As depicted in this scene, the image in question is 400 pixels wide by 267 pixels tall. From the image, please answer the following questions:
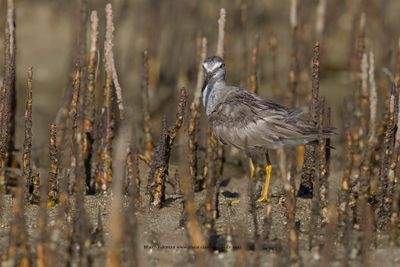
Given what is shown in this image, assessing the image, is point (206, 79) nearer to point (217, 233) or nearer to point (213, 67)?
point (213, 67)

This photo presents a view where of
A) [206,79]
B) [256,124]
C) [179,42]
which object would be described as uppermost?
[179,42]

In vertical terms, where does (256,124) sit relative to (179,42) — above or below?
below

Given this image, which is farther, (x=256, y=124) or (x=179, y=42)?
(x=179, y=42)

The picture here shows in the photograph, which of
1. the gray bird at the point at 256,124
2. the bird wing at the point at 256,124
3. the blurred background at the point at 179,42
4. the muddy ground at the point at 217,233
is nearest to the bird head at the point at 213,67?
the gray bird at the point at 256,124

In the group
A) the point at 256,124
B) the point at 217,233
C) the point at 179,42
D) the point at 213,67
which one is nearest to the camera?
the point at 217,233

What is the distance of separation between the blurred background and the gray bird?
2.57m

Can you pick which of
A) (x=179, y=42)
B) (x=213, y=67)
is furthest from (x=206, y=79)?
(x=179, y=42)

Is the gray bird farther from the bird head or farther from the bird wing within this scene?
the bird head

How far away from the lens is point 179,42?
1122 centimetres

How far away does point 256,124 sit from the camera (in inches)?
293

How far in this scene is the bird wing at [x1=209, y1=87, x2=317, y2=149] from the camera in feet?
23.8

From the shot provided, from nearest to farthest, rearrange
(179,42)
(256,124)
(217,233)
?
(217,233)
(256,124)
(179,42)

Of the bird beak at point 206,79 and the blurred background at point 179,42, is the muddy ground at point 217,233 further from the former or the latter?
the blurred background at point 179,42

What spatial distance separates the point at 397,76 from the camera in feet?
27.5
